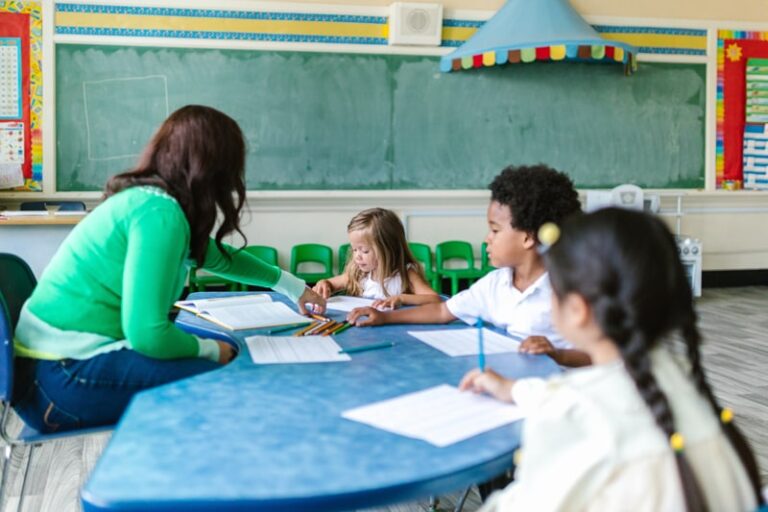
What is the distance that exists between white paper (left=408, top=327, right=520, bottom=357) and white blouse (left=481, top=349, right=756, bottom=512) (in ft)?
2.18

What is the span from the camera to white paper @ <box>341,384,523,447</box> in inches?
42.6

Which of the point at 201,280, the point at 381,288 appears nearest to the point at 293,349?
the point at 381,288

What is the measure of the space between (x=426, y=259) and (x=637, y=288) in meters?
4.66

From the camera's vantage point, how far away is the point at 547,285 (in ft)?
6.10

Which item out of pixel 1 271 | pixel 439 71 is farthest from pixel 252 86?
pixel 1 271

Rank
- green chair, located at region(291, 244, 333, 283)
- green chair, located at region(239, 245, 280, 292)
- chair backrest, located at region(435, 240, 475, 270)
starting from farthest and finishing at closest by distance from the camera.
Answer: chair backrest, located at region(435, 240, 475, 270) < green chair, located at region(291, 244, 333, 283) < green chair, located at region(239, 245, 280, 292)

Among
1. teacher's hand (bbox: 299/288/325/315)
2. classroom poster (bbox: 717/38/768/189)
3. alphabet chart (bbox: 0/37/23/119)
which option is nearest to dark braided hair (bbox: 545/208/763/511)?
teacher's hand (bbox: 299/288/325/315)

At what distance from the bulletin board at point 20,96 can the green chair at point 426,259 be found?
8.45ft

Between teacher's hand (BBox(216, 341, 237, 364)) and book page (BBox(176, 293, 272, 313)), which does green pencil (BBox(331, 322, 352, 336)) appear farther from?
book page (BBox(176, 293, 272, 313))

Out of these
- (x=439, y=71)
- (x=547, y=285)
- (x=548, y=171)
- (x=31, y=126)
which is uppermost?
(x=439, y=71)

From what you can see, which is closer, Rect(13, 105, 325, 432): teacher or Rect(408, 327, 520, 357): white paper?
Rect(13, 105, 325, 432): teacher

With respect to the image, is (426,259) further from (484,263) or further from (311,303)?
(311,303)

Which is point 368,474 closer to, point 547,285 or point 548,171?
point 547,285

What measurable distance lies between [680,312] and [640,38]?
5.73 metres
